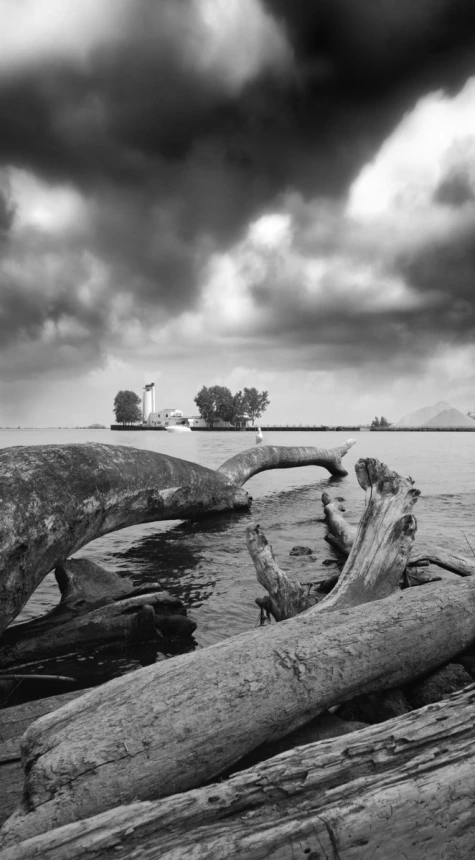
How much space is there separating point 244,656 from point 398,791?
1.27m

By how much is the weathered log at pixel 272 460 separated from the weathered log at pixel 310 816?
11881 mm

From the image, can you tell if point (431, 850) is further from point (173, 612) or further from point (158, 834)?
point (173, 612)

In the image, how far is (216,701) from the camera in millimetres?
2893

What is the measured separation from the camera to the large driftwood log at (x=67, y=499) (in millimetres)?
5688

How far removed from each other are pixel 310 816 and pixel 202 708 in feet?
3.04

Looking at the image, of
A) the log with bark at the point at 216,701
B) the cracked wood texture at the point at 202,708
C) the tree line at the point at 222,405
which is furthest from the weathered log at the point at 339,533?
the tree line at the point at 222,405

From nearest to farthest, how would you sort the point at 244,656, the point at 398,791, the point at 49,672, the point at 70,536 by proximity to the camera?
the point at 398,791 → the point at 244,656 → the point at 49,672 → the point at 70,536

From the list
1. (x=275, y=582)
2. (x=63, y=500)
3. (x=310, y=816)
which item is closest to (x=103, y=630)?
(x=63, y=500)

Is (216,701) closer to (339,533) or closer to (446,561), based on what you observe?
(446,561)

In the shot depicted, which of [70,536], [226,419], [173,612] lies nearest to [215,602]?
[173,612]

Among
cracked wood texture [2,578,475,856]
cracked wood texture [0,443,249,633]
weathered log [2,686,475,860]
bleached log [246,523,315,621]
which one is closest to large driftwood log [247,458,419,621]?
bleached log [246,523,315,621]

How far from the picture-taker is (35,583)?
5.94 meters

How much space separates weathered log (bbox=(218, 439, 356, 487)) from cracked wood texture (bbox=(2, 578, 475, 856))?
415 inches

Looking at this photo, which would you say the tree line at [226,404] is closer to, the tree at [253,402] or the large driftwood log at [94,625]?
the tree at [253,402]
